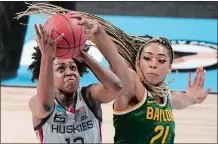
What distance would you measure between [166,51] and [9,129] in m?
1.81

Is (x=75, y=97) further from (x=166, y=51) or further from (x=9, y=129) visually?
(x=9, y=129)

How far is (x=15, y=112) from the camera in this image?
4.31 meters

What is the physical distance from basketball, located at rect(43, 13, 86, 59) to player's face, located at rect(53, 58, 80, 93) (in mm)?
297

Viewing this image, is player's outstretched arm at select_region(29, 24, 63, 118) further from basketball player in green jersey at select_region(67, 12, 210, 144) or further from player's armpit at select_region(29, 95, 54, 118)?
basketball player in green jersey at select_region(67, 12, 210, 144)

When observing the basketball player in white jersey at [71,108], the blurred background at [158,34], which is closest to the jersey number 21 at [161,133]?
the basketball player in white jersey at [71,108]

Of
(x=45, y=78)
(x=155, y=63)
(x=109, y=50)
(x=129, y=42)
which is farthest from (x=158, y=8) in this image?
(x=45, y=78)

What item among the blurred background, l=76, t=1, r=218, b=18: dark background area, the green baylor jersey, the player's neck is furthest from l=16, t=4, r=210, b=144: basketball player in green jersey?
l=76, t=1, r=218, b=18: dark background area

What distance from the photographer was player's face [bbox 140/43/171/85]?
262cm

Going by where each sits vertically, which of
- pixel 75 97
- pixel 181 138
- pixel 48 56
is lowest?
pixel 181 138

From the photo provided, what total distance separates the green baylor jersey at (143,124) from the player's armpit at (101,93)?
0.37 feet

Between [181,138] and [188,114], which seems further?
[188,114]

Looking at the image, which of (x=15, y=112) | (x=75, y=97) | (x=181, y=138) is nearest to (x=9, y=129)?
(x=15, y=112)

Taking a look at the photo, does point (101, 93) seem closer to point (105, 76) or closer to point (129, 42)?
point (105, 76)

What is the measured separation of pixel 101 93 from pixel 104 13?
2.41 meters
